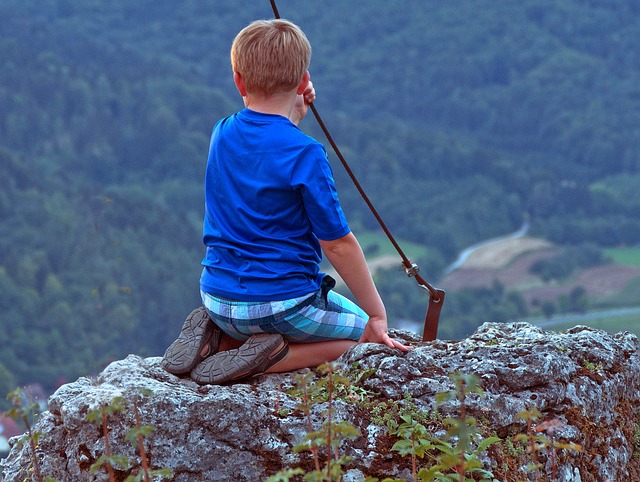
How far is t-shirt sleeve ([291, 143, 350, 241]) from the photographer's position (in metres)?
3.99

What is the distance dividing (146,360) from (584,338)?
1874 millimetres

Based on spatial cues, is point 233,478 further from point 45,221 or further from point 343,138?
point 343,138

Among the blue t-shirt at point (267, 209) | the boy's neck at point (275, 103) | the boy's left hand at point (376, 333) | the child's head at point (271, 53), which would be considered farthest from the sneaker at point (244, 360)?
the child's head at point (271, 53)

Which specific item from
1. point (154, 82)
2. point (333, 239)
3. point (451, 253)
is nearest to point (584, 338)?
point (333, 239)

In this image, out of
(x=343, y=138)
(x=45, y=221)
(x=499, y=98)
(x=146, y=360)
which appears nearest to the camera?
(x=146, y=360)

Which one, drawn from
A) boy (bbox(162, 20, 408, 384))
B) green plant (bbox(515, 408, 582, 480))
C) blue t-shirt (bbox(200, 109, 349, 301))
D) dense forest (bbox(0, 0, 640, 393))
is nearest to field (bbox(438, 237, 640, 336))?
dense forest (bbox(0, 0, 640, 393))

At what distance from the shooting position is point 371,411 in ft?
12.2

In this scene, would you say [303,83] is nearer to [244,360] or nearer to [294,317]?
[294,317]

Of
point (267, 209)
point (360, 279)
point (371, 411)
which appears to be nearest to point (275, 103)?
point (267, 209)

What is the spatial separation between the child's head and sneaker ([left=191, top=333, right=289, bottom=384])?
3.49 feet

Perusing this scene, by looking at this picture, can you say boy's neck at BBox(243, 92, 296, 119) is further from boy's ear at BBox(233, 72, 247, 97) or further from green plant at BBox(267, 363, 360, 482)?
green plant at BBox(267, 363, 360, 482)

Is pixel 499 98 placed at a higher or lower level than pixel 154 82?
lower

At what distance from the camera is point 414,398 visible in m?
3.80

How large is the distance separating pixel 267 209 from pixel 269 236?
111mm
